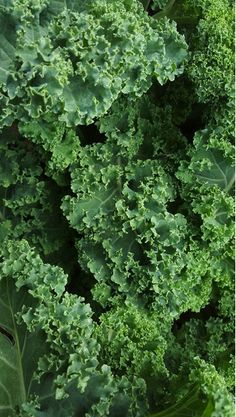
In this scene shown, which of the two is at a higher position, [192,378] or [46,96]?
Result: [46,96]

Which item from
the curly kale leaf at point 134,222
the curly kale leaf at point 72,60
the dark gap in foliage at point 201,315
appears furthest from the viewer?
the dark gap in foliage at point 201,315

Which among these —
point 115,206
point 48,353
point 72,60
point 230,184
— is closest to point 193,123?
point 230,184

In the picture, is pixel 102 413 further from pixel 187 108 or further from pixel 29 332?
pixel 187 108

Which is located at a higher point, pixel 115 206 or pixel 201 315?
pixel 115 206

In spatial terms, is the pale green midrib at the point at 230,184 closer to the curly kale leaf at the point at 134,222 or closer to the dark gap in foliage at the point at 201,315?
the curly kale leaf at the point at 134,222

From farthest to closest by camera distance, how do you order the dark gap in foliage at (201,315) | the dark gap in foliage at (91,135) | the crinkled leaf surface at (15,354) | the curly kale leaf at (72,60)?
the dark gap in foliage at (201,315), the dark gap in foliage at (91,135), the crinkled leaf surface at (15,354), the curly kale leaf at (72,60)

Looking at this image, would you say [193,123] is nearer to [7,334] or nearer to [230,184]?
[230,184]

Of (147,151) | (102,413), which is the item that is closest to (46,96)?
(147,151)

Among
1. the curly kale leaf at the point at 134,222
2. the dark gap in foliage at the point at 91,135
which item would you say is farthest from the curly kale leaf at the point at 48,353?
the dark gap in foliage at the point at 91,135
